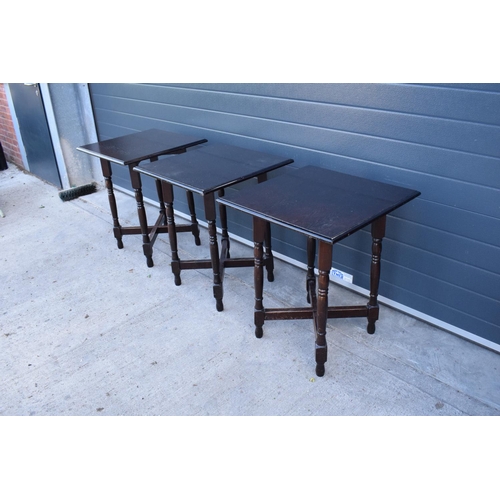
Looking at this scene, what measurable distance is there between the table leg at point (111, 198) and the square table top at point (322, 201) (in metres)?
1.47

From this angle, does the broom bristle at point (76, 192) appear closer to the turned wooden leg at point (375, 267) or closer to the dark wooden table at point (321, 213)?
the dark wooden table at point (321, 213)

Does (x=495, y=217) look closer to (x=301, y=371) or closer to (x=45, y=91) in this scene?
(x=301, y=371)

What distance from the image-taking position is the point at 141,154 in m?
3.24

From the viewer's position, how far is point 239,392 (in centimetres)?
240

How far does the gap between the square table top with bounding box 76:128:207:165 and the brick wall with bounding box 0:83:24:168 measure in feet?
9.12

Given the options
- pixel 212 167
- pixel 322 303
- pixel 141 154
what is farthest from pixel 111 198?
pixel 322 303

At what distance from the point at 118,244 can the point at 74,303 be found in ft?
2.58

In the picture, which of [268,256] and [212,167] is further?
[268,256]

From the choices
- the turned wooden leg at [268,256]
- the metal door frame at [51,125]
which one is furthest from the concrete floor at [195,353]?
the metal door frame at [51,125]

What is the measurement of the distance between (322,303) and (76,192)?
3547 mm

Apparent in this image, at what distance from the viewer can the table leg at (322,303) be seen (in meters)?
2.17

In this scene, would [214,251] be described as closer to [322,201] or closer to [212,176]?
[212,176]

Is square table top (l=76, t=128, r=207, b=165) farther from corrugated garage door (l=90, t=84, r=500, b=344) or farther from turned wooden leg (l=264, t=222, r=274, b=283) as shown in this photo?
turned wooden leg (l=264, t=222, r=274, b=283)

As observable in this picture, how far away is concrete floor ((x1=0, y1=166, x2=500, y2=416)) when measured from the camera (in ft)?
7.70
